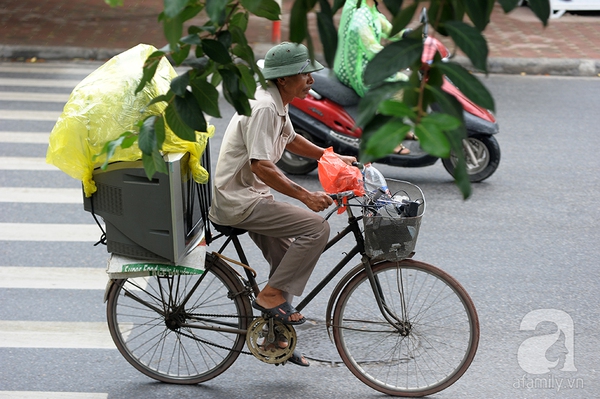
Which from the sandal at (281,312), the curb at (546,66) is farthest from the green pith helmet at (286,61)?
the curb at (546,66)

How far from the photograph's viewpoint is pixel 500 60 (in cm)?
1140

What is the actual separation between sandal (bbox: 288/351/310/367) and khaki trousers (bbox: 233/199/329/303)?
Result: 1.44 ft

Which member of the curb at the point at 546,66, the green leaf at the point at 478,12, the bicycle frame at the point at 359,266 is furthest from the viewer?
the curb at the point at 546,66

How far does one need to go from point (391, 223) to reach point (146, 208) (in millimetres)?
1144

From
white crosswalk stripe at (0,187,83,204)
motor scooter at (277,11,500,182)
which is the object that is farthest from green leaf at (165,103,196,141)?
motor scooter at (277,11,500,182)

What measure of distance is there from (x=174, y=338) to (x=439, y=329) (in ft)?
4.78

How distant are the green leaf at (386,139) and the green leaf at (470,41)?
290 millimetres

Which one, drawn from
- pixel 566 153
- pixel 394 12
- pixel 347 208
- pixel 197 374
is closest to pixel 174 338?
pixel 197 374

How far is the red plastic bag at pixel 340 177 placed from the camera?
368 cm

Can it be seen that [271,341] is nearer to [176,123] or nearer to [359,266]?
[359,266]

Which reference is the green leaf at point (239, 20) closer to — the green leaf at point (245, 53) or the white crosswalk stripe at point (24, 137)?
the green leaf at point (245, 53)

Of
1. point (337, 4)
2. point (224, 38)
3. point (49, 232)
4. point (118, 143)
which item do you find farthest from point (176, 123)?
point (49, 232)

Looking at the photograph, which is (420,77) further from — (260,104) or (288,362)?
(288,362)

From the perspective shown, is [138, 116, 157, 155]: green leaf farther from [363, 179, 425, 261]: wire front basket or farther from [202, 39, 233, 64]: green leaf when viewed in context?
[363, 179, 425, 261]: wire front basket
